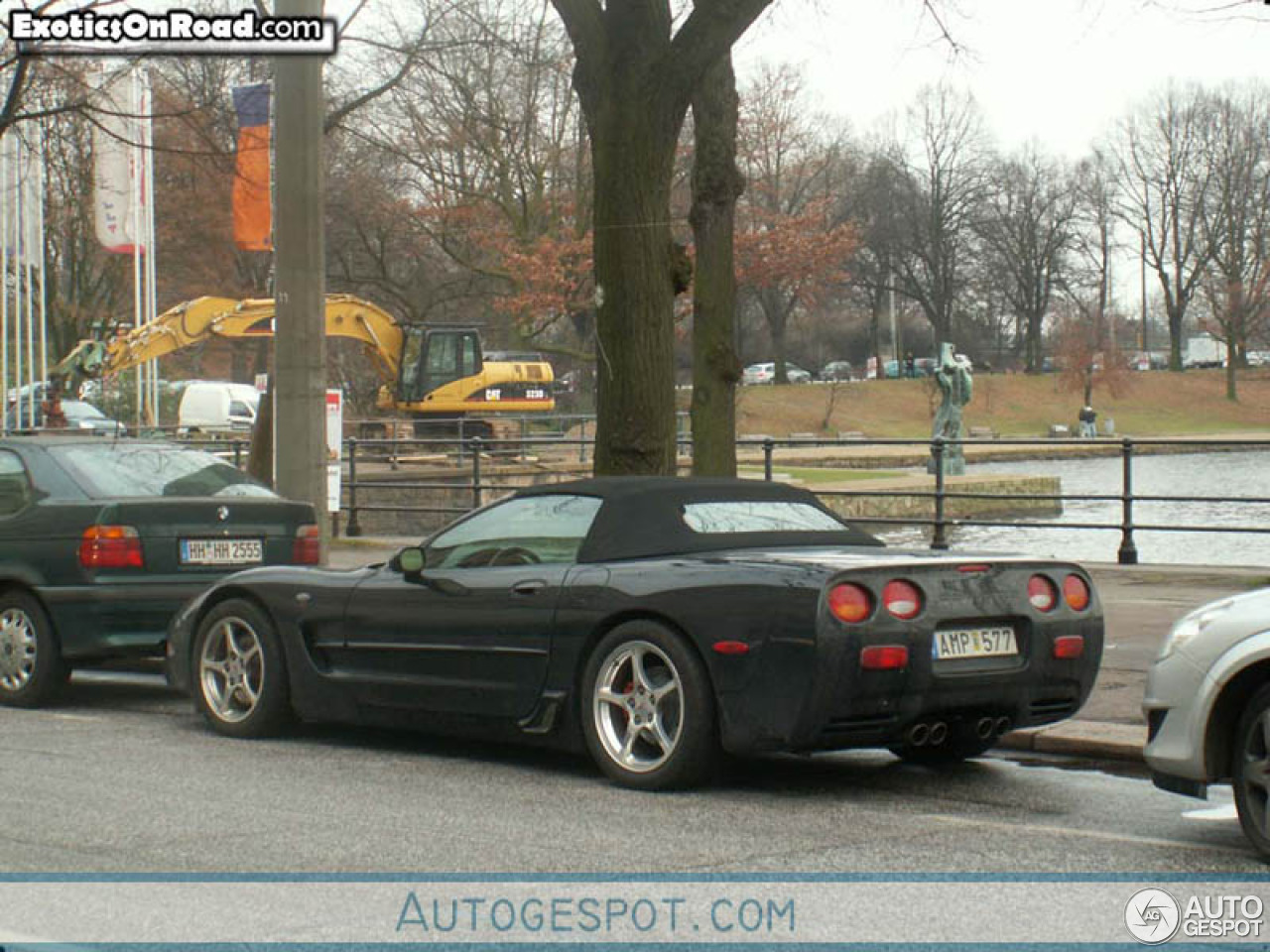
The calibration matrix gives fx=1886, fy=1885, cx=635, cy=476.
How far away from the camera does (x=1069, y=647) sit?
7.87m

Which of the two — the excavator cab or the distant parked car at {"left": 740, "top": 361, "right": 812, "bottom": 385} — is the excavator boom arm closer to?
the excavator cab

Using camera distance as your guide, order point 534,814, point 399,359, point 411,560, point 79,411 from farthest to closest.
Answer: point 399,359 → point 79,411 → point 411,560 → point 534,814

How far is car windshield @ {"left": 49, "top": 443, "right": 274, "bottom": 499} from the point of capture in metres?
11.1

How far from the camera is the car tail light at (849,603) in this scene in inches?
283

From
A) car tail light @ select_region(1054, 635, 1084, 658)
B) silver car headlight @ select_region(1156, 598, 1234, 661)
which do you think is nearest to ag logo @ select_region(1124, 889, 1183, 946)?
silver car headlight @ select_region(1156, 598, 1234, 661)

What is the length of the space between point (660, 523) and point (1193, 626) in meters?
2.40

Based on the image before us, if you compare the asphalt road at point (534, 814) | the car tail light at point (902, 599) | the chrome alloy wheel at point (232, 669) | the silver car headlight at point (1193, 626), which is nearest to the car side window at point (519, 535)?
the asphalt road at point (534, 814)

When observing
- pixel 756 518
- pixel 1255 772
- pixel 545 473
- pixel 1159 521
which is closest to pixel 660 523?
pixel 756 518

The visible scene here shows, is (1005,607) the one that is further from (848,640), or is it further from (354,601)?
(354,601)

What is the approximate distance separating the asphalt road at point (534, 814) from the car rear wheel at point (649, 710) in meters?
0.13

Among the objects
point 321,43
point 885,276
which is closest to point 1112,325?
point 885,276

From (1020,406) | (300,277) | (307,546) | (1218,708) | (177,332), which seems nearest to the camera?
(1218,708)

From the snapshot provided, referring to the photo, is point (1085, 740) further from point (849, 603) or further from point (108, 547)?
point (108, 547)
